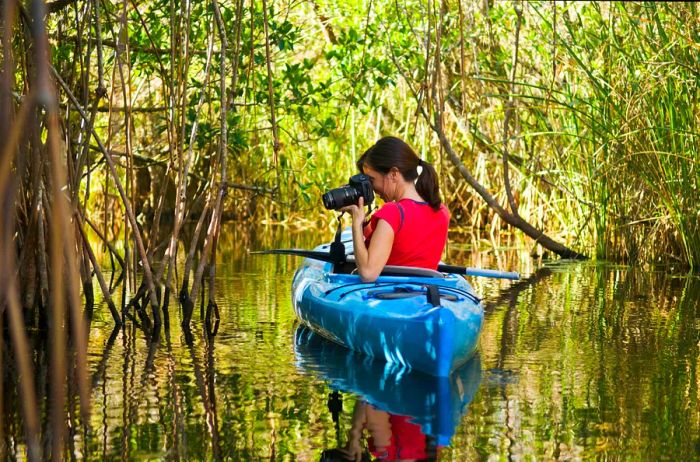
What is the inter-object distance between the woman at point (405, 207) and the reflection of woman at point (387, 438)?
4.69 ft

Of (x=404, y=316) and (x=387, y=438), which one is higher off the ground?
(x=404, y=316)

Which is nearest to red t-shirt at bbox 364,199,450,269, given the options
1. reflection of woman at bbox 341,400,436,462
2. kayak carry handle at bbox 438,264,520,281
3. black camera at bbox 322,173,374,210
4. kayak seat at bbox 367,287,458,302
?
black camera at bbox 322,173,374,210

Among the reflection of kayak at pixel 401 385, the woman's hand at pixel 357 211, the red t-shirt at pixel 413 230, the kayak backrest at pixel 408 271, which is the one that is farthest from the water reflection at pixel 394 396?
the woman's hand at pixel 357 211

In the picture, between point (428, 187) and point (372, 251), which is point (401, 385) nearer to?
point (372, 251)

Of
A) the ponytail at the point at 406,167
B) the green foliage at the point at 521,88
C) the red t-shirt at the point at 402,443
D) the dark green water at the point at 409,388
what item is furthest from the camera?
the green foliage at the point at 521,88

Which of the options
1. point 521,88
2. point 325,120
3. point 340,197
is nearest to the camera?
point 340,197

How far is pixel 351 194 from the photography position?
18.4ft

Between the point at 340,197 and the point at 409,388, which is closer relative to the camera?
the point at 409,388

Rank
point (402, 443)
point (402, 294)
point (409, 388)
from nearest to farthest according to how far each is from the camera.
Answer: point (402, 443), point (409, 388), point (402, 294)

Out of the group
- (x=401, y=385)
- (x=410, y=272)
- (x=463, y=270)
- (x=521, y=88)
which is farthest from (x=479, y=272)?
(x=521, y=88)

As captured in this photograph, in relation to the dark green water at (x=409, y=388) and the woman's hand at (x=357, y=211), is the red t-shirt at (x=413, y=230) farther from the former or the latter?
the dark green water at (x=409, y=388)

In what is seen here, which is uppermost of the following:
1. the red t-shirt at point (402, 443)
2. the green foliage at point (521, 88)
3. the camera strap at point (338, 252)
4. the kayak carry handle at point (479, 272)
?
the green foliage at point (521, 88)

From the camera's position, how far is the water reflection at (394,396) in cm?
387

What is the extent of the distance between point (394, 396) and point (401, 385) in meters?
0.24
